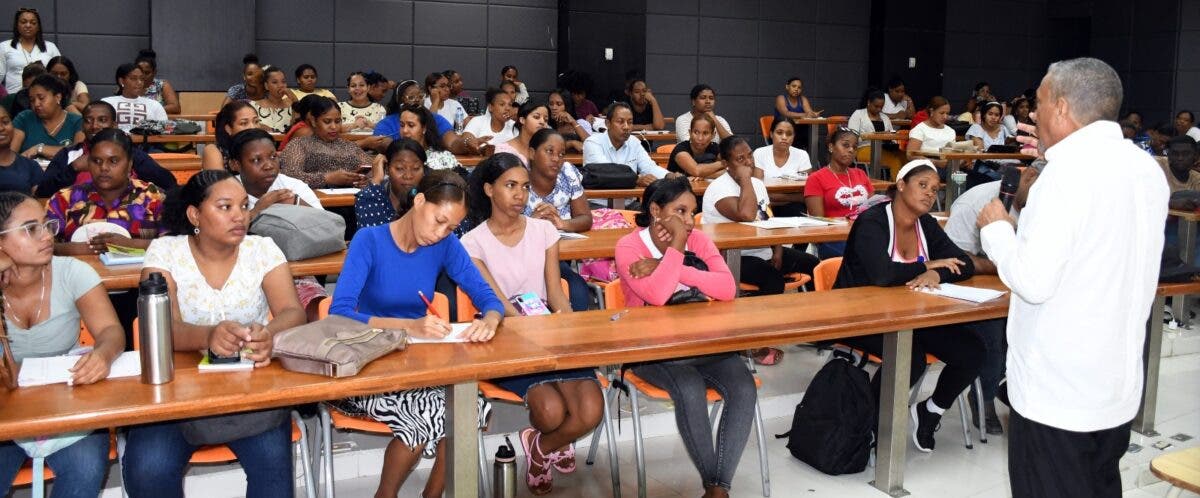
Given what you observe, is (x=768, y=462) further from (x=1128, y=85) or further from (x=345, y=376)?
(x=1128, y=85)

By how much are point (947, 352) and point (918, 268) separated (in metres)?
0.33

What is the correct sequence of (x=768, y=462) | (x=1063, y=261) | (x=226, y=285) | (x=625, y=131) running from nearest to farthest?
(x=1063, y=261), (x=226, y=285), (x=768, y=462), (x=625, y=131)

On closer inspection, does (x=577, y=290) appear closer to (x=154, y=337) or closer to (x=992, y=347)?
(x=992, y=347)

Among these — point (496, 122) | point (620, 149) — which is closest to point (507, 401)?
point (620, 149)

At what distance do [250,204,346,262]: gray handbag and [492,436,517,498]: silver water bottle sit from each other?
1257 mm

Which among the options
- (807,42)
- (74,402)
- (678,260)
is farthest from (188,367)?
(807,42)

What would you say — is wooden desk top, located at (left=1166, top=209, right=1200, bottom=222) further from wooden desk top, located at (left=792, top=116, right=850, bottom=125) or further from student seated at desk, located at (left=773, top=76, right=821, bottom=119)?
student seated at desk, located at (left=773, top=76, right=821, bottom=119)

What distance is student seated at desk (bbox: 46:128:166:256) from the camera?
158 inches

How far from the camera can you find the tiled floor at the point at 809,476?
11.8 feet

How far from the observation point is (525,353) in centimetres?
266

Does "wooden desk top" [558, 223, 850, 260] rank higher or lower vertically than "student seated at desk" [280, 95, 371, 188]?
lower

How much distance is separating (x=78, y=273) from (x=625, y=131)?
428 cm

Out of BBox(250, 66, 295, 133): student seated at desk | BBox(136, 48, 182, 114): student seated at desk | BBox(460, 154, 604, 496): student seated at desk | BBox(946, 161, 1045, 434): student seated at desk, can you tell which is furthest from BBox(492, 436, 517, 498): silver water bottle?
BBox(136, 48, 182, 114): student seated at desk

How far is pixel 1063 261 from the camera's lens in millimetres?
2377
